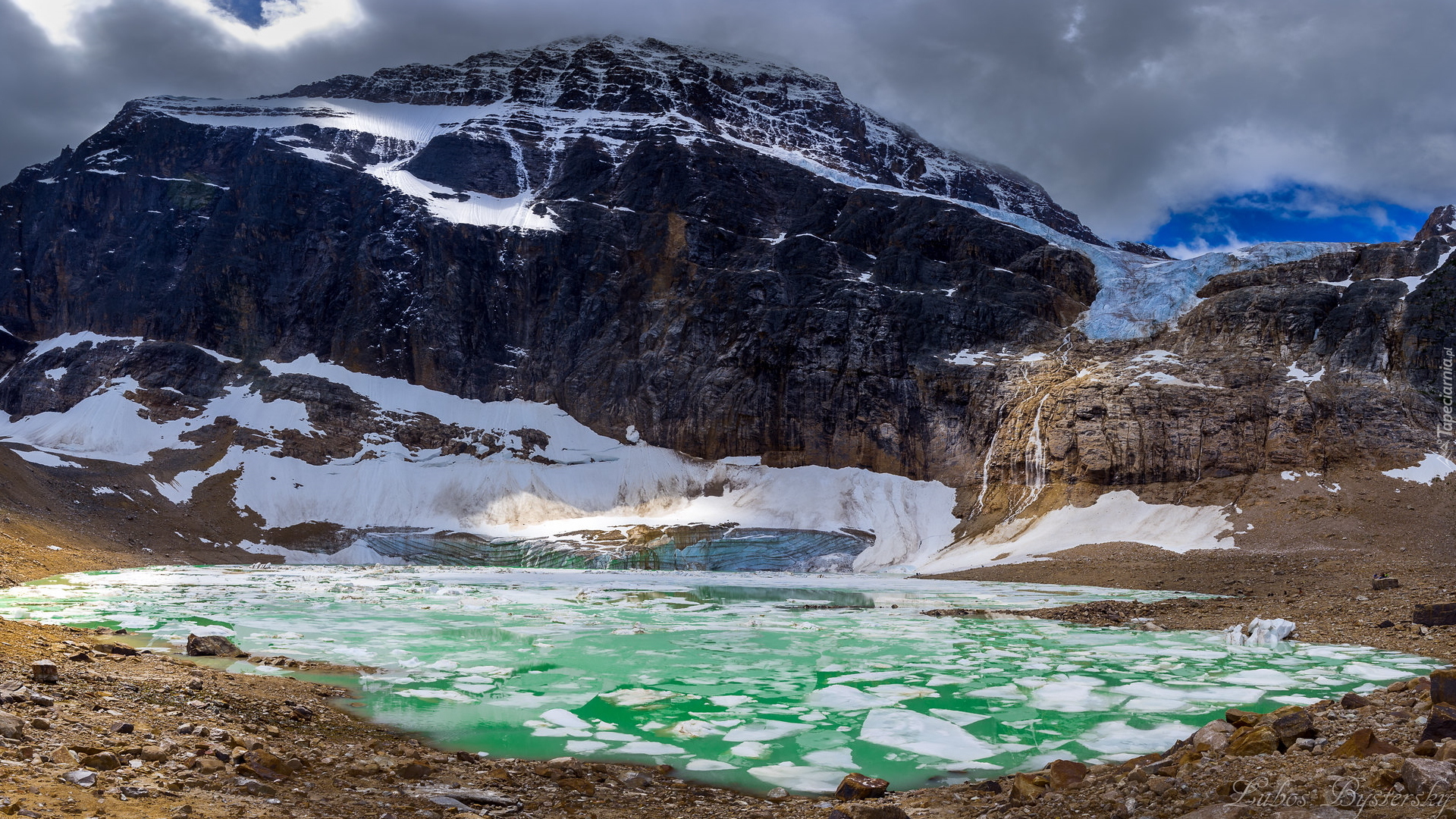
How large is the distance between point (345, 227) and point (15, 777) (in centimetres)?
9372

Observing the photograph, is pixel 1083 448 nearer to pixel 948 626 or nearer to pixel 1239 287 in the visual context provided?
pixel 1239 287

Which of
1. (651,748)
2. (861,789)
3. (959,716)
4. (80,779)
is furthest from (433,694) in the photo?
(861,789)

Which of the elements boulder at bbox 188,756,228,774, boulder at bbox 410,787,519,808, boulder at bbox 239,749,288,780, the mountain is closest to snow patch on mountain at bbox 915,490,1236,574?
the mountain

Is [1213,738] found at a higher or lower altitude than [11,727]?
lower

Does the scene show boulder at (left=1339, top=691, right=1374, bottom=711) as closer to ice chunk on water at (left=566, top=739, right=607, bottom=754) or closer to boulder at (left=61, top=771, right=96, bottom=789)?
ice chunk on water at (left=566, top=739, right=607, bottom=754)

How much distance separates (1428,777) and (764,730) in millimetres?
5617

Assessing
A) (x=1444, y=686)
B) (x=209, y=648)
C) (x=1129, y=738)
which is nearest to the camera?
(x=1444, y=686)

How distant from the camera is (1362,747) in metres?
5.34

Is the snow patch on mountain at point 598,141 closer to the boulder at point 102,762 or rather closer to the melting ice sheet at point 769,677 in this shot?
the melting ice sheet at point 769,677

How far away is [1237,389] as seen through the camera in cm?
5534

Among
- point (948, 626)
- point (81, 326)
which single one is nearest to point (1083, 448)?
point (948, 626)

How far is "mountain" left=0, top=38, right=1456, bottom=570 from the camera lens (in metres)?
54.1

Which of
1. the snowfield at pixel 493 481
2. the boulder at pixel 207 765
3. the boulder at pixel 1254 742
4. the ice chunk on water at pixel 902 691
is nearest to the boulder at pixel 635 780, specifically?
the boulder at pixel 207 765

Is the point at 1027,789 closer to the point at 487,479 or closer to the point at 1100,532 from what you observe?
the point at 1100,532
